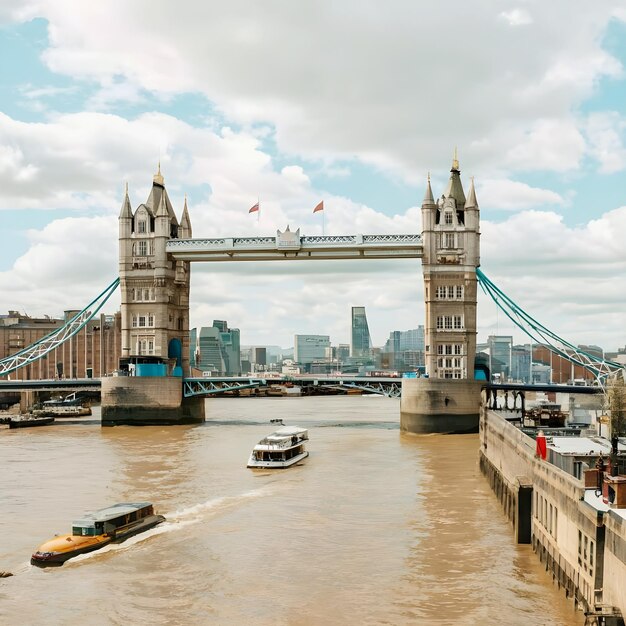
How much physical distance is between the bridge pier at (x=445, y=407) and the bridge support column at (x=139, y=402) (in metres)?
24.6

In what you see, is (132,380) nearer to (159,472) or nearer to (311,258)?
(311,258)

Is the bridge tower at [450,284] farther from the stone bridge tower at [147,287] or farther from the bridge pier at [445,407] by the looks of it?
the stone bridge tower at [147,287]

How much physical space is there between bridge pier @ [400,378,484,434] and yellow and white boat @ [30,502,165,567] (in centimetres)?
4283

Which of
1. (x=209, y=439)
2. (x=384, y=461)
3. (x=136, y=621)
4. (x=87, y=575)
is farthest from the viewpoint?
A: (x=209, y=439)

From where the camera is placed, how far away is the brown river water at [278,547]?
2662cm

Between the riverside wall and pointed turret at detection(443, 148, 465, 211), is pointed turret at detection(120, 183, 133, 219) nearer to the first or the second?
pointed turret at detection(443, 148, 465, 211)

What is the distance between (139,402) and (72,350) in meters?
96.5

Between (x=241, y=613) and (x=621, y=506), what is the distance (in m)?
11.5

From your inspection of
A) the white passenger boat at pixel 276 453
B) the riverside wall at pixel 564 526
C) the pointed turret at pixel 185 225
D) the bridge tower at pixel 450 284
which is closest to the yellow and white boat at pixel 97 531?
the riverside wall at pixel 564 526

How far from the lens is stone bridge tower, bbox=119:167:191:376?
299 ft

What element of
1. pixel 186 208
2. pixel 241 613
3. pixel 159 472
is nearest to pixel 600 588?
pixel 241 613

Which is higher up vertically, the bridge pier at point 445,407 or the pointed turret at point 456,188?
the pointed turret at point 456,188

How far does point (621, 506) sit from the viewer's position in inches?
888

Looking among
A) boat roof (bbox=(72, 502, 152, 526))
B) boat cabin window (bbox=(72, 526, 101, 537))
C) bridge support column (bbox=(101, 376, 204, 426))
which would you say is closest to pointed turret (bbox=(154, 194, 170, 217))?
bridge support column (bbox=(101, 376, 204, 426))
